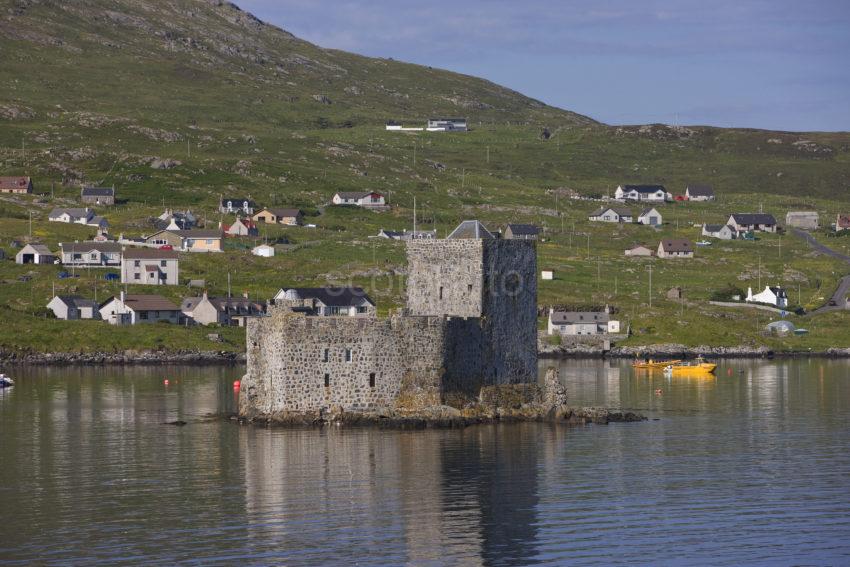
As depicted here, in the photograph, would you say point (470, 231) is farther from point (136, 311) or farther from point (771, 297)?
point (771, 297)

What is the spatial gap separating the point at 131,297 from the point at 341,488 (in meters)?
87.7

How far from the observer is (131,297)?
443 feet

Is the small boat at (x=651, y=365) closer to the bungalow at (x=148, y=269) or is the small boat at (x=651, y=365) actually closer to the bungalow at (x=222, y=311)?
the bungalow at (x=222, y=311)

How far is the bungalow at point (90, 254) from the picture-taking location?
152500mm

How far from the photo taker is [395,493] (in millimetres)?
50562

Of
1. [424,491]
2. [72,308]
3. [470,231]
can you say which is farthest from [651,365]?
[424,491]

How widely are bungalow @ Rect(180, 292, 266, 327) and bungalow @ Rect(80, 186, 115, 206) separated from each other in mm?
67644

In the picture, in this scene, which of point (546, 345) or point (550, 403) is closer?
point (550, 403)

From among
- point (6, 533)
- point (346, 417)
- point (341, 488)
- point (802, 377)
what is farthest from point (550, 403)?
point (802, 377)

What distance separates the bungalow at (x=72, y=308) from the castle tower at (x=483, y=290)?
69213mm

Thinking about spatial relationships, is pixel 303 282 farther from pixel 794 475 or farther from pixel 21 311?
pixel 794 475

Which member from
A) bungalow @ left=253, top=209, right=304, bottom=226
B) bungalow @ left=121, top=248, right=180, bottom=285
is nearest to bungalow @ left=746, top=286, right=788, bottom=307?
bungalow @ left=121, top=248, right=180, bottom=285

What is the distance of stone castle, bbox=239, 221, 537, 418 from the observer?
63.9 metres

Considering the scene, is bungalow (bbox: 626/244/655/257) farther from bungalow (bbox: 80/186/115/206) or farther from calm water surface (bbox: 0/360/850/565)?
calm water surface (bbox: 0/360/850/565)
